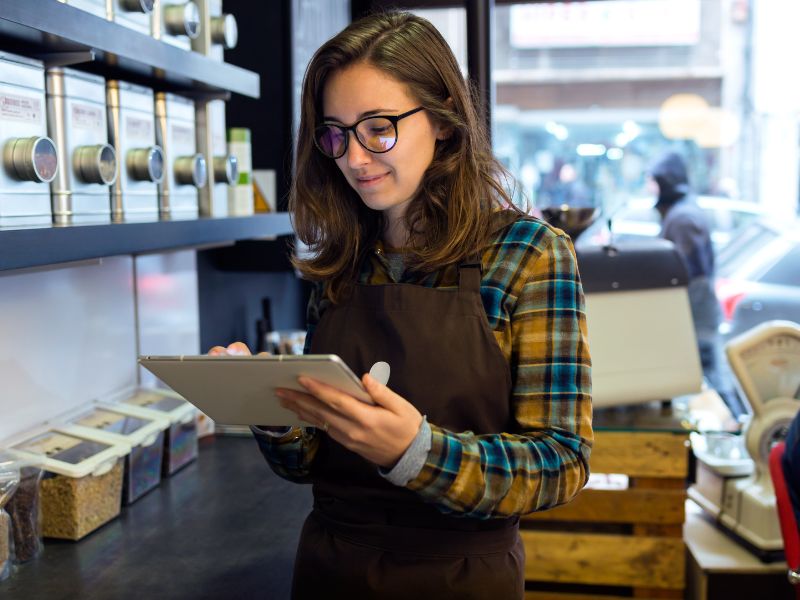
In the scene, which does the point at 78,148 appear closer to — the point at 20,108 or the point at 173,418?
the point at 20,108

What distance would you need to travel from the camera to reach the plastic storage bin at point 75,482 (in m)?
1.86

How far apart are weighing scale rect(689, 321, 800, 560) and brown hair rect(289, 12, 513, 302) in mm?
1544

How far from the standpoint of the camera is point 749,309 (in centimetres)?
411

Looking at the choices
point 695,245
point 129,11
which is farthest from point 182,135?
point 695,245

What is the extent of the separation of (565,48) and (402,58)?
9.82 ft

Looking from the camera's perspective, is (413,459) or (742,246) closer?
(413,459)

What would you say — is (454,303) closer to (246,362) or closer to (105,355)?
(246,362)

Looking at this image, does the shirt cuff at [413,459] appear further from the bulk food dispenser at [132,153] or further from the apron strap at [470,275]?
the bulk food dispenser at [132,153]

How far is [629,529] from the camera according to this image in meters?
2.80

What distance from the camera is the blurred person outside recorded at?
4.07m

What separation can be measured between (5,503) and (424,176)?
3.12 ft

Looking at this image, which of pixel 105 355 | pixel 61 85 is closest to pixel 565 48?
pixel 105 355

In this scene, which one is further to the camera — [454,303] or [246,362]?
[454,303]

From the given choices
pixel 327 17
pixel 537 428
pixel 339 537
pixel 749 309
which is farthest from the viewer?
pixel 749 309
